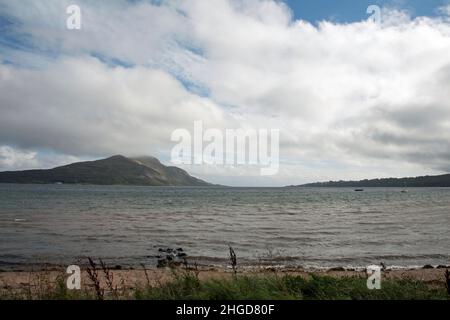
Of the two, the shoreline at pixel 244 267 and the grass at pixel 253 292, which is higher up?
the grass at pixel 253 292

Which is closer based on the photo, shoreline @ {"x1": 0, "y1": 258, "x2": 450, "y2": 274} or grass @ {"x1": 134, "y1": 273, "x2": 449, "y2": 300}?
grass @ {"x1": 134, "y1": 273, "x2": 449, "y2": 300}

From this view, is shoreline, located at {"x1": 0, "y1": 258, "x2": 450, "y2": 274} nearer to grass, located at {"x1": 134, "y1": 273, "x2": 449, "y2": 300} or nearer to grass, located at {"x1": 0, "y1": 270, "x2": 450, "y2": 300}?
grass, located at {"x1": 134, "y1": 273, "x2": 449, "y2": 300}

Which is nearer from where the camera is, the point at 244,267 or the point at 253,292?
the point at 253,292

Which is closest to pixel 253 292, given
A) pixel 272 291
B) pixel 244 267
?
pixel 272 291

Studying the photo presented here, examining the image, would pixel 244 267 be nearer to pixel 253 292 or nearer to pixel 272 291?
pixel 272 291

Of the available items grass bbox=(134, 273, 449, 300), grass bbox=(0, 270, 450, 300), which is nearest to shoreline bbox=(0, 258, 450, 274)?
grass bbox=(134, 273, 449, 300)

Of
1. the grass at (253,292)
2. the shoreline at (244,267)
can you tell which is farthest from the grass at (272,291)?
the shoreline at (244,267)

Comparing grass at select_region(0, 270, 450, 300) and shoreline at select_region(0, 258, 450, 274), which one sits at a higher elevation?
grass at select_region(0, 270, 450, 300)

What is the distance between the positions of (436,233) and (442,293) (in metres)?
34.7

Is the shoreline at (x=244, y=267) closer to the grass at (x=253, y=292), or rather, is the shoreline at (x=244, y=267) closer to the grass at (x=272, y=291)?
the grass at (x=272, y=291)

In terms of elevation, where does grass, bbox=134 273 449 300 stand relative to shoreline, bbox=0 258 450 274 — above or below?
above
